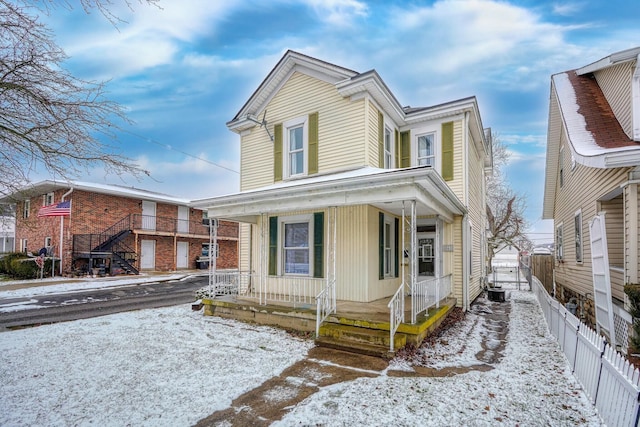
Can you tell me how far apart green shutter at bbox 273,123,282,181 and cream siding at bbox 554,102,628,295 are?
804 centimetres

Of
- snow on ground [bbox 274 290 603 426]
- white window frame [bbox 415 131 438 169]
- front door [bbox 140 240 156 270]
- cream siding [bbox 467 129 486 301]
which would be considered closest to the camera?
snow on ground [bbox 274 290 603 426]

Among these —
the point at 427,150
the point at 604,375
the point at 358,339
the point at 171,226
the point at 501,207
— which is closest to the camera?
the point at 604,375

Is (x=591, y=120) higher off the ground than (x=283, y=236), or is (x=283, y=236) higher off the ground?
(x=591, y=120)

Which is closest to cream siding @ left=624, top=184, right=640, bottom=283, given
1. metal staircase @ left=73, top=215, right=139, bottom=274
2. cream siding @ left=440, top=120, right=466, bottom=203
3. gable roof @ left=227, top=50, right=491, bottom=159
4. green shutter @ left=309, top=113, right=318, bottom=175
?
cream siding @ left=440, top=120, right=466, bottom=203

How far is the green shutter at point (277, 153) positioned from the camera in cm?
1074

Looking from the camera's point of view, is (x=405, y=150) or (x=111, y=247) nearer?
(x=405, y=150)

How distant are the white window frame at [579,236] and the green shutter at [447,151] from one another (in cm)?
367

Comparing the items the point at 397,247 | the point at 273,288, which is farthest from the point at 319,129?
the point at 273,288

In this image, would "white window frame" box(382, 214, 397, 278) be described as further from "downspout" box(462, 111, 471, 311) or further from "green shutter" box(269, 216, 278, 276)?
"green shutter" box(269, 216, 278, 276)

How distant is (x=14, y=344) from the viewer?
689 centimetres

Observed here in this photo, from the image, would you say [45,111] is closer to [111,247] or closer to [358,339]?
[358,339]

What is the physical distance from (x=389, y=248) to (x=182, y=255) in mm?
22012

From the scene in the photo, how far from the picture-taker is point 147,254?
24781 mm

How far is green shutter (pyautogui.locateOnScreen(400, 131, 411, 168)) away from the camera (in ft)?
36.2
